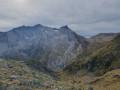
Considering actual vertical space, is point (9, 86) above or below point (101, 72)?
above

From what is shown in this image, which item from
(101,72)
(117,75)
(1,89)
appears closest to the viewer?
(1,89)

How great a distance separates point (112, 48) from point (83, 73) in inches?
1739

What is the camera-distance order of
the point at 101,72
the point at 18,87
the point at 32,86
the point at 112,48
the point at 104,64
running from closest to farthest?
the point at 18,87
the point at 32,86
the point at 101,72
the point at 104,64
the point at 112,48

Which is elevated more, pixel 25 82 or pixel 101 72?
pixel 25 82

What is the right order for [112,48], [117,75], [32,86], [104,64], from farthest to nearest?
[112,48] → [104,64] → [117,75] → [32,86]

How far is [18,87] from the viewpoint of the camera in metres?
66.1

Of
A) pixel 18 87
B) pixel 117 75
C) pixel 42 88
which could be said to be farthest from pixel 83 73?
pixel 18 87

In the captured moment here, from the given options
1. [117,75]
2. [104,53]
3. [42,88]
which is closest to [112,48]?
[104,53]

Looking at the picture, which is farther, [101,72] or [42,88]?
[101,72]

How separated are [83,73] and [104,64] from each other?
24.8 meters

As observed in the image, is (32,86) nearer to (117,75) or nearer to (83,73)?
(117,75)

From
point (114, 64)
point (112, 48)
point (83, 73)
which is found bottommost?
point (83, 73)

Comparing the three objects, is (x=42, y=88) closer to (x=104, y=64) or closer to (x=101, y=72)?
(x=101, y=72)

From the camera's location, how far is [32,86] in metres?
74.5
